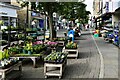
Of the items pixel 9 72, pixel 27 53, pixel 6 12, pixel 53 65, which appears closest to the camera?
pixel 9 72

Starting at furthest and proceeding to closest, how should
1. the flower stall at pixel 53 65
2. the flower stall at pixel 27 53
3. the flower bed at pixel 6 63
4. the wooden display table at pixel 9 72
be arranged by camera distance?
the flower stall at pixel 27 53 → the flower stall at pixel 53 65 → the flower bed at pixel 6 63 → the wooden display table at pixel 9 72

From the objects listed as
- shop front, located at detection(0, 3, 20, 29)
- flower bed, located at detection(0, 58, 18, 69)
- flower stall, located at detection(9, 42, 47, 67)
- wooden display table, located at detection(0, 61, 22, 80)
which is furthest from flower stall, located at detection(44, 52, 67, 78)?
shop front, located at detection(0, 3, 20, 29)

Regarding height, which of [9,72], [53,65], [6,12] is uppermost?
[6,12]

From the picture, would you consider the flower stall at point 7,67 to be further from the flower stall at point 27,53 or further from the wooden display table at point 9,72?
the flower stall at point 27,53

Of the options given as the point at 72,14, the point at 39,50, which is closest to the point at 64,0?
the point at 39,50

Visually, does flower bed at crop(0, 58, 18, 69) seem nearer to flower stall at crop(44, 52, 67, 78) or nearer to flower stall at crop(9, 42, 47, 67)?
flower stall at crop(44, 52, 67, 78)

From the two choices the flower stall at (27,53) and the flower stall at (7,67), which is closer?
the flower stall at (7,67)

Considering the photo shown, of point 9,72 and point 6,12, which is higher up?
point 6,12

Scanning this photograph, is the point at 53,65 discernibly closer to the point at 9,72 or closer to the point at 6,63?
the point at 9,72

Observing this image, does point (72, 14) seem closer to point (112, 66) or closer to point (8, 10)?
point (8, 10)

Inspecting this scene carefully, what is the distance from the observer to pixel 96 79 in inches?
336

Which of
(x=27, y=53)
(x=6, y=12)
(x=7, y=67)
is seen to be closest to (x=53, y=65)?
(x=7, y=67)

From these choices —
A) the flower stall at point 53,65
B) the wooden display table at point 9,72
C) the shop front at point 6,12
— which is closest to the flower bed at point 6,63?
the wooden display table at point 9,72

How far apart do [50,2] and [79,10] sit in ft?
92.4
